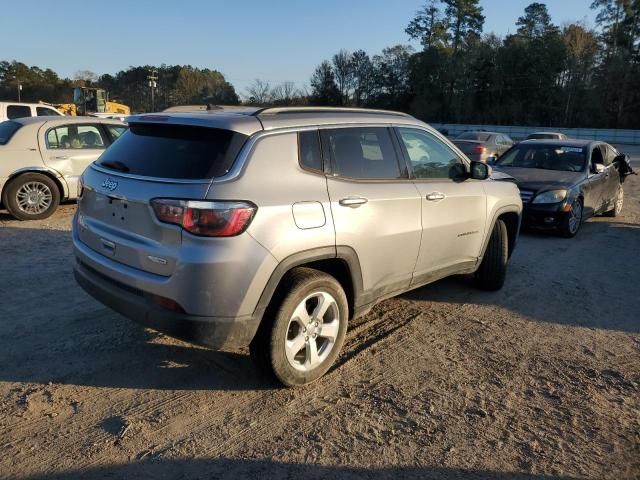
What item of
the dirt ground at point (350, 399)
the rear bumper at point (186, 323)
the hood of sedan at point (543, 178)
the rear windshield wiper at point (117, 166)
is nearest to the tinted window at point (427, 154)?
the dirt ground at point (350, 399)

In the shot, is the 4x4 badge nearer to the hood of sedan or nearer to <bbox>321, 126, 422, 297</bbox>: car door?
<bbox>321, 126, 422, 297</bbox>: car door

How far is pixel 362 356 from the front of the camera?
4.08 m

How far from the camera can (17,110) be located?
18.0 meters

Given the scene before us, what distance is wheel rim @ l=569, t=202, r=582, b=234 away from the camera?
8523 millimetres

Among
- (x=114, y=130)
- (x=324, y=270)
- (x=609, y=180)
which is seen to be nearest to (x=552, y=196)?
(x=609, y=180)

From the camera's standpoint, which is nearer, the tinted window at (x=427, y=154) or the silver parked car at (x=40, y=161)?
the tinted window at (x=427, y=154)

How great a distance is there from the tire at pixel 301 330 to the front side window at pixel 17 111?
59.5 ft

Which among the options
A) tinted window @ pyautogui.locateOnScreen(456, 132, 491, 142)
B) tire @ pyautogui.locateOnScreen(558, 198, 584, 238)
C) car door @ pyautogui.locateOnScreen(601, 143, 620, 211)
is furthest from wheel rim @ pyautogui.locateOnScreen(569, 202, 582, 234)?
tinted window @ pyautogui.locateOnScreen(456, 132, 491, 142)

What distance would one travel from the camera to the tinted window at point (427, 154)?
4.39 metres

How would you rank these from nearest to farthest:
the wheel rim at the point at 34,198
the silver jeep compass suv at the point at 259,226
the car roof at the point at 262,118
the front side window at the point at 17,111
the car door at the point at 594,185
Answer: the silver jeep compass suv at the point at 259,226 < the car roof at the point at 262,118 < the wheel rim at the point at 34,198 < the car door at the point at 594,185 < the front side window at the point at 17,111

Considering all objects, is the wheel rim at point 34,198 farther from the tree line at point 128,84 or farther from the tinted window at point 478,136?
the tree line at point 128,84

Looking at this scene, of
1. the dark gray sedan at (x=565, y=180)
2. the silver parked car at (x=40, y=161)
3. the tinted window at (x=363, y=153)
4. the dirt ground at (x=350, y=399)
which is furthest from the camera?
the dark gray sedan at (x=565, y=180)

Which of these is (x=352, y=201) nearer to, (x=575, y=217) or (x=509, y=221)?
(x=509, y=221)

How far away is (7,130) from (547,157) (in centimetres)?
948
